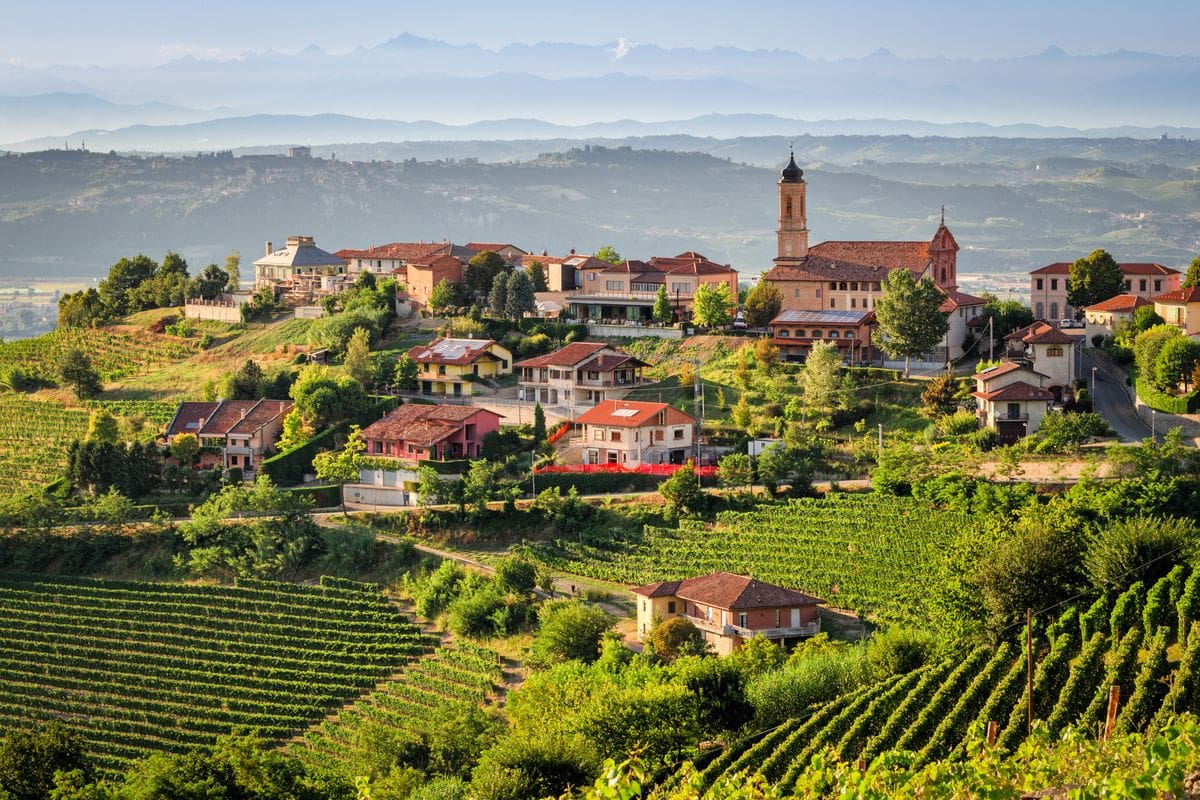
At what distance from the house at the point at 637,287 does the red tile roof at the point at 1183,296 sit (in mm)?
17309

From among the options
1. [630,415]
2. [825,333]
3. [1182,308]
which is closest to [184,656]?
[630,415]

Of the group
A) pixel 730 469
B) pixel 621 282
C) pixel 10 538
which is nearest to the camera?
pixel 730 469

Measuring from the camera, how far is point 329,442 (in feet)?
205

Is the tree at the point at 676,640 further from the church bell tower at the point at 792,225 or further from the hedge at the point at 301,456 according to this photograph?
the church bell tower at the point at 792,225

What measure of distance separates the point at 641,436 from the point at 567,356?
7863 mm

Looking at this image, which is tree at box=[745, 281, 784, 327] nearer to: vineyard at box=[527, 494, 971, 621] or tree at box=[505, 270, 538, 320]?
tree at box=[505, 270, 538, 320]

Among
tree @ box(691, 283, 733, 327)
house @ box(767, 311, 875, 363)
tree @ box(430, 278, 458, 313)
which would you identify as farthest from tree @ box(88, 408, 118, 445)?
house @ box(767, 311, 875, 363)

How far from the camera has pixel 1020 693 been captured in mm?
35938

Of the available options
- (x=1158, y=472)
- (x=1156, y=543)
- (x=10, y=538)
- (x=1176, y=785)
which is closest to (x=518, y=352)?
(x=10, y=538)

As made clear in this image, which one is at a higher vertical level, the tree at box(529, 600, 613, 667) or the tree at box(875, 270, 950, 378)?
the tree at box(875, 270, 950, 378)

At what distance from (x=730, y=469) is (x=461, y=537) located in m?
8.37

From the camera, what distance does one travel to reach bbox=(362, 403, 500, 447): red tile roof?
195 ft

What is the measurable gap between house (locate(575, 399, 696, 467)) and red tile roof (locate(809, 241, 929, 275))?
13.7 m

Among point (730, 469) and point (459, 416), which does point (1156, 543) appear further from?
point (459, 416)
